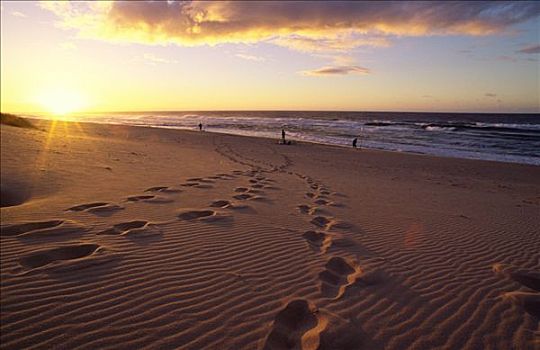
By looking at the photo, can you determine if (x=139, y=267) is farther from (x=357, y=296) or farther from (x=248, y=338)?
(x=357, y=296)

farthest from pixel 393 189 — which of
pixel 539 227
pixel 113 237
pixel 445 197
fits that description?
pixel 113 237

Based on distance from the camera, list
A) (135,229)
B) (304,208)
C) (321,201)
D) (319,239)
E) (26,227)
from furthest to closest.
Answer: (321,201) < (304,208) < (319,239) < (135,229) < (26,227)

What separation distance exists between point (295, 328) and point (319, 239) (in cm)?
203

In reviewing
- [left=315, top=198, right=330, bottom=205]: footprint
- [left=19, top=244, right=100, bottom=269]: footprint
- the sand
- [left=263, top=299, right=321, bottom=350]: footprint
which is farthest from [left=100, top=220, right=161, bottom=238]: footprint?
[left=315, top=198, right=330, bottom=205]: footprint

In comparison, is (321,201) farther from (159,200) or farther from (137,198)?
(137,198)

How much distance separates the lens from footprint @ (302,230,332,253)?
4184 millimetres

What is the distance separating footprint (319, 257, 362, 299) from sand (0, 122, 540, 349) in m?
0.02

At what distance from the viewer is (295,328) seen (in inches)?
99.5

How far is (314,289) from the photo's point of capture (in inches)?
122

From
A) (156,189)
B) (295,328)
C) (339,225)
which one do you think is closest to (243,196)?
(156,189)

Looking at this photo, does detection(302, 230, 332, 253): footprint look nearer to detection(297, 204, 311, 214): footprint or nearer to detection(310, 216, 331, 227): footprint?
detection(310, 216, 331, 227): footprint

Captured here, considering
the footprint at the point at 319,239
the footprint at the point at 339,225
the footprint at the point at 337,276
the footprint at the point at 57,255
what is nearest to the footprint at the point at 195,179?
the footprint at the point at 339,225

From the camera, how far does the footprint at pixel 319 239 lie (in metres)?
4.18

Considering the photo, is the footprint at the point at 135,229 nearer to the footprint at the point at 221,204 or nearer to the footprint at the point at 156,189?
the footprint at the point at 221,204
